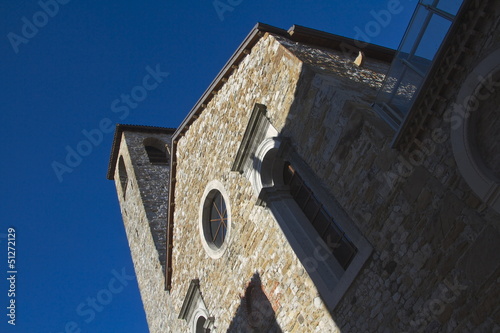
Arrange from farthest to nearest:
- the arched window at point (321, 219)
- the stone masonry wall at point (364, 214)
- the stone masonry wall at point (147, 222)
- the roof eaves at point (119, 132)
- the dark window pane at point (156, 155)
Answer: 1. the roof eaves at point (119, 132)
2. the dark window pane at point (156, 155)
3. the stone masonry wall at point (147, 222)
4. the arched window at point (321, 219)
5. the stone masonry wall at point (364, 214)

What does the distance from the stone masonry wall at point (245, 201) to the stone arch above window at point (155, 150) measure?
650 cm

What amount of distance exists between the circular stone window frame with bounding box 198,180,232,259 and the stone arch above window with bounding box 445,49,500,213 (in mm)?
4786

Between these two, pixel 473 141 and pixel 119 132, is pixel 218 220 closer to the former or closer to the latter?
pixel 473 141

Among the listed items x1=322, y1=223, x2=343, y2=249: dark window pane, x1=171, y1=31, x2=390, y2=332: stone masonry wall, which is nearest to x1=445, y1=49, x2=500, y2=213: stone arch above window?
x1=171, y1=31, x2=390, y2=332: stone masonry wall

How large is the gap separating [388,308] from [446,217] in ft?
3.86

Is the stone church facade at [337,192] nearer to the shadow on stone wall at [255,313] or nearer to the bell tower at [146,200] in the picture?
the shadow on stone wall at [255,313]

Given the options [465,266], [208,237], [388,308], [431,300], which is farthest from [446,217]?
[208,237]

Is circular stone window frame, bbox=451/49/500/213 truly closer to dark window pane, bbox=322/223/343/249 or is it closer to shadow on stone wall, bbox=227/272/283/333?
dark window pane, bbox=322/223/343/249

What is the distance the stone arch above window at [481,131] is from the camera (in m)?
3.62

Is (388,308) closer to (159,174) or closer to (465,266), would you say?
(465,266)

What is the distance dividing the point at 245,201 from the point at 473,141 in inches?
167

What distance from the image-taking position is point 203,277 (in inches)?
343

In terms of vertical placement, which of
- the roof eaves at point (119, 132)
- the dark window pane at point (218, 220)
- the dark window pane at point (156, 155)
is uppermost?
the roof eaves at point (119, 132)

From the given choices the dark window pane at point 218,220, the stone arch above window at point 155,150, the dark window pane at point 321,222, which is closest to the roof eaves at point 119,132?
the stone arch above window at point 155,150
